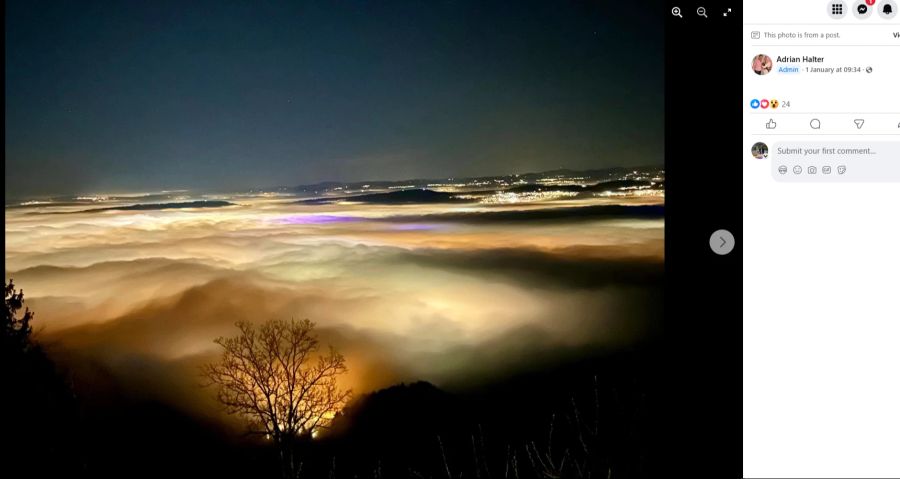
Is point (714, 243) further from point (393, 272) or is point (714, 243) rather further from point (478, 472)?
point (393, 272)
